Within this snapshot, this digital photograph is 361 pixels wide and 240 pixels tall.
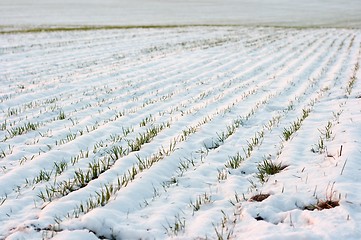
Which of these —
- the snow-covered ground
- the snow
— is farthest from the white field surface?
the snow-covered ground

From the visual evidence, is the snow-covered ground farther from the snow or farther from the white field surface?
the snow

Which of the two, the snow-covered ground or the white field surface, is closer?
the white field surface

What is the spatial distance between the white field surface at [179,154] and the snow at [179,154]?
0.02 m

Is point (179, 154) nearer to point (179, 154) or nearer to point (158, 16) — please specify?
point (179, 154)

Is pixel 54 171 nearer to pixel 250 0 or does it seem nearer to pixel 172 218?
pixel 172 218

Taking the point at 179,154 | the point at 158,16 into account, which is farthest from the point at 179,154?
the point at 158,16

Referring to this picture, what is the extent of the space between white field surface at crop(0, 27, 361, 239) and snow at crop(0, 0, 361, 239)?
2 centimetres

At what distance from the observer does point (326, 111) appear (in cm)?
718

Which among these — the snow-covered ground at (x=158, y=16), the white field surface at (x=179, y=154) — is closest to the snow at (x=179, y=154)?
the white field surface at (x=179, y=154)

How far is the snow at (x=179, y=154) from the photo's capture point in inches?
137

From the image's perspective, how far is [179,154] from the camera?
17.3 ft

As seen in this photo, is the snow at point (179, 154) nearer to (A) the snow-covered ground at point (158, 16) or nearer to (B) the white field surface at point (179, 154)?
(B) the white field surface at point (179, 154)

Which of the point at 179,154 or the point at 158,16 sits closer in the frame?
the point at 179,154

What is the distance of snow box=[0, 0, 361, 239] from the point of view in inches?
137
